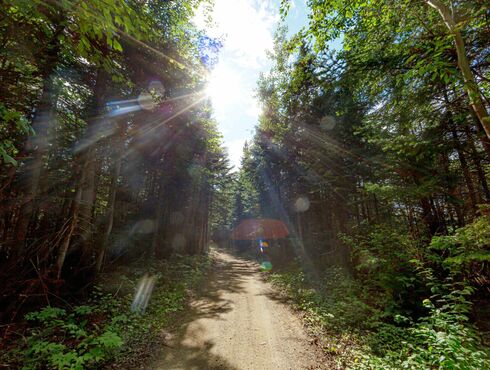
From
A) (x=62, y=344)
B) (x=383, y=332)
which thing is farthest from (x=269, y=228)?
(x=62, y=344)

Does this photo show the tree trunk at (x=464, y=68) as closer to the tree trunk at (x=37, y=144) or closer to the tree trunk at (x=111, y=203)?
the tree trunk at (x=37, y=144)

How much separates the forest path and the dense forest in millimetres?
963

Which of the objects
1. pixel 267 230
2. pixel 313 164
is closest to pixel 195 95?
pixel 313 164

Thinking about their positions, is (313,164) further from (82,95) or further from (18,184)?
(18,184)

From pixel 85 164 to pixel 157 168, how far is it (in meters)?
7.50

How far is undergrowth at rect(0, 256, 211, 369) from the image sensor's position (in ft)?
12.7

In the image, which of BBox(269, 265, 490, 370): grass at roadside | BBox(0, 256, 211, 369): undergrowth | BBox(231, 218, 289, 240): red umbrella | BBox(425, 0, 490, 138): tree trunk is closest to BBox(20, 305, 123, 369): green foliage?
BBox(0, 256, 211, 369): undergrowth

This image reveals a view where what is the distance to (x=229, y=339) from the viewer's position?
5.66 metres

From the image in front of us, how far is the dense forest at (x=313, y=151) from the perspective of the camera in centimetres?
390

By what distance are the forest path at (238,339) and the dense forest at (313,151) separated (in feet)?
3.16

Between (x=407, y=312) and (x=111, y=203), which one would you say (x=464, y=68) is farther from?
(x=111, y=203)

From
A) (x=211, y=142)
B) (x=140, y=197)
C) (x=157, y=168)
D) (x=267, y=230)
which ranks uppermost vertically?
(x=211, y=142)

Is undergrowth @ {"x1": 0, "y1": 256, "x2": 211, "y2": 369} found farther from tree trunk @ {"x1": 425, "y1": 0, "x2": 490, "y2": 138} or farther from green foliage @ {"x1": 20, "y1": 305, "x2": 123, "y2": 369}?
tree trunk @ {"x1": 425, "y1": 0, "x2": 490, "y2": 138}

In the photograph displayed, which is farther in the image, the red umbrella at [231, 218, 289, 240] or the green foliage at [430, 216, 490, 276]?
the red umbrella at [231, 218, 289, 240]
